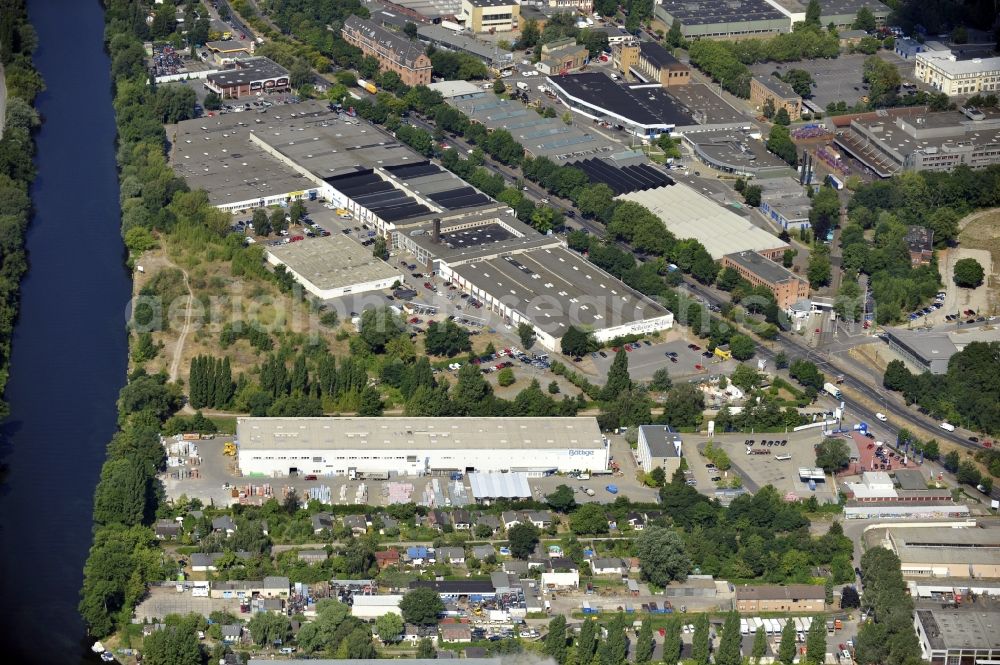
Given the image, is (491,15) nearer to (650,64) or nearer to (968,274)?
(650,64)

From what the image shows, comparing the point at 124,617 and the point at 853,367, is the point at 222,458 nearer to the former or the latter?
the point at 124,617

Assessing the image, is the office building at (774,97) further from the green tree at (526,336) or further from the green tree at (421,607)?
the green tree at (421,607)

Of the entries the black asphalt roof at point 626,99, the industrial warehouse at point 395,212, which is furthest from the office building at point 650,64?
→ the industrial warehouse at point 395,212

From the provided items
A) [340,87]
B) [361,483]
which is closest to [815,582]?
[361,483]

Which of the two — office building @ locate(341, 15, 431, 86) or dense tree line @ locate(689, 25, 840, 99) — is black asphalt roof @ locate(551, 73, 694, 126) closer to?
dense tree line @ locate(689, 25, 840, 99)

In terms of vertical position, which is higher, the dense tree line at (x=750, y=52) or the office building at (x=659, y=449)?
the office building at (x=659, y=449)

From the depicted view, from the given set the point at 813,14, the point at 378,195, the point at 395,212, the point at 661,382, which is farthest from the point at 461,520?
the point at 813,14

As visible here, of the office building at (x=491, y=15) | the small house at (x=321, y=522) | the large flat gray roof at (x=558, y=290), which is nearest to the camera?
the small house at (x=321, y=522)
